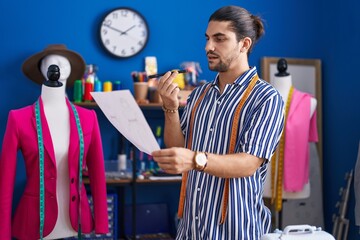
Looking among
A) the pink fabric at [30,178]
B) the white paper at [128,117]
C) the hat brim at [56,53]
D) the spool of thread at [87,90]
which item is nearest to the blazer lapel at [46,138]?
the pink fabric at [30,178]

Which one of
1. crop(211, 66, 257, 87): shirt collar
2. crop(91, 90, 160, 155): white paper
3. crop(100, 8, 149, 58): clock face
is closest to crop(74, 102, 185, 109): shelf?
crop(100, 8, 149, 58): clock face

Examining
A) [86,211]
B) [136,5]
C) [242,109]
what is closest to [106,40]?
[136,5]

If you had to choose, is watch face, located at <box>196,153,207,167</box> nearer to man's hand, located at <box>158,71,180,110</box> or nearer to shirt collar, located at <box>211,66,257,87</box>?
man's hand, located at <box>158,71,180,110</box>

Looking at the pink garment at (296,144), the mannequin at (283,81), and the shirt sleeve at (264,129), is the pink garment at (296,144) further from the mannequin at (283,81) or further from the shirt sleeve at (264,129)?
the shirt sleeve at (264,129)

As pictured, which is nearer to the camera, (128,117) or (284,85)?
(128,117)

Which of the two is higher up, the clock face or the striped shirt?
the clock face

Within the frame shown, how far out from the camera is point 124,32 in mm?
4074

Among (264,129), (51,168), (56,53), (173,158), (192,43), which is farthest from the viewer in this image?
(192,43)

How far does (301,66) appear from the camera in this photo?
14.5 ft

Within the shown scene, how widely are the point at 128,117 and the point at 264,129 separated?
0.49 metres

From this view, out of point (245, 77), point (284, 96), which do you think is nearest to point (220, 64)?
point (245, 77)

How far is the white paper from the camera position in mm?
1451

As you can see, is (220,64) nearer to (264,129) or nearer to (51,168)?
(264,129)

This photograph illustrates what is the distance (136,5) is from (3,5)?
1007mm
